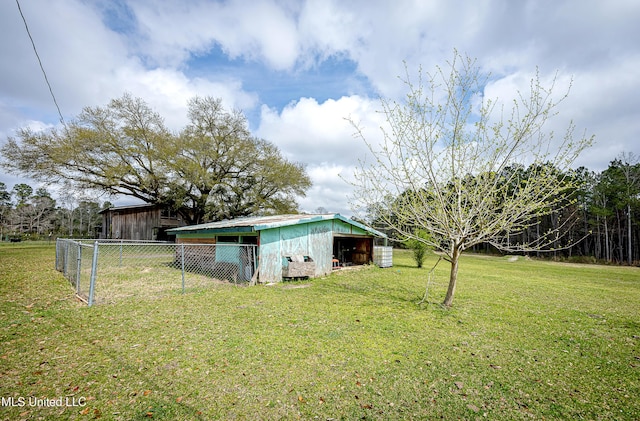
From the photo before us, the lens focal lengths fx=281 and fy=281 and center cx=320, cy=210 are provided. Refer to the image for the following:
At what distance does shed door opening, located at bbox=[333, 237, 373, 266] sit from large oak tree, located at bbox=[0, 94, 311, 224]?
10743 mm

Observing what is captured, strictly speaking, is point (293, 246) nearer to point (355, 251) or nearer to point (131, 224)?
point (355, 251)

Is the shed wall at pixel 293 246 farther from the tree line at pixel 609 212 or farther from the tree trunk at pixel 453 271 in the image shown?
the tree line at pixel 609 212

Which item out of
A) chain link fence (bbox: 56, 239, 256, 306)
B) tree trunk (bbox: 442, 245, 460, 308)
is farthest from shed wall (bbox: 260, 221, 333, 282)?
tree trunk (bbox: 442, 245, 460, 308)

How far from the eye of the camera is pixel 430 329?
594 cm

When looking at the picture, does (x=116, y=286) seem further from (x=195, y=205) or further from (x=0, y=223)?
(x=0, y=223)

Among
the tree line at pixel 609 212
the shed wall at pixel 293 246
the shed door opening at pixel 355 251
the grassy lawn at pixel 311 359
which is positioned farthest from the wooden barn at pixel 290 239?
the tree line at pixel 609 212

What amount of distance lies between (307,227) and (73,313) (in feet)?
26.9

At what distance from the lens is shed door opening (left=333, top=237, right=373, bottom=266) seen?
18.5 metres

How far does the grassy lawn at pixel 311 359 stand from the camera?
3232 millimetres

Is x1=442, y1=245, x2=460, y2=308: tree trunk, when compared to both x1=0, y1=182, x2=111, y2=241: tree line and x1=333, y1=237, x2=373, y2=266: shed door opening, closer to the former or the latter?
x1=333, y1=237, x2=373, y2=266: shed door opening

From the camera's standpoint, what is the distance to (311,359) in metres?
4.39

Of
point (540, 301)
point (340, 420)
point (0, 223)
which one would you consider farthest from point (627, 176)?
point (0, 223)

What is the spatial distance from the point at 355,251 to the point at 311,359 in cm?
1508

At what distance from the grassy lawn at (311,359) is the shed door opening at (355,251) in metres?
10.4
